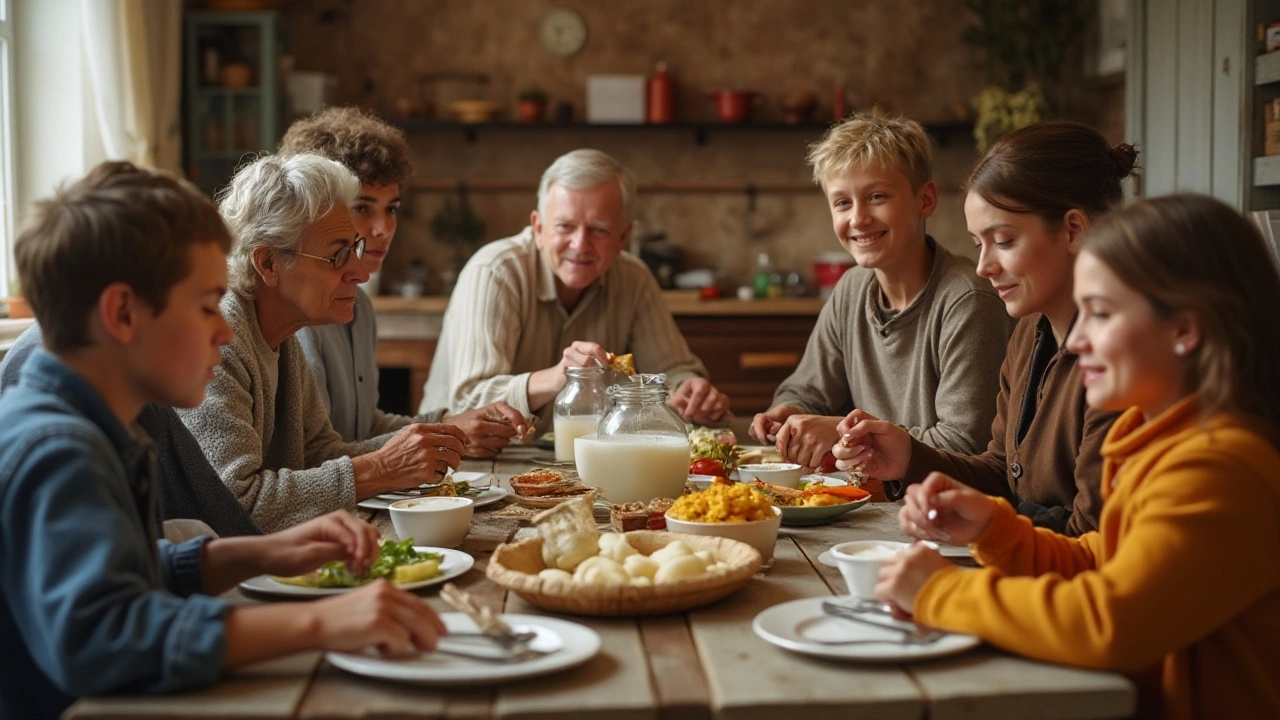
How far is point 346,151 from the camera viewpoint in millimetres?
2834

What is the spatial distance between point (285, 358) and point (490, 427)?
0.44 meters

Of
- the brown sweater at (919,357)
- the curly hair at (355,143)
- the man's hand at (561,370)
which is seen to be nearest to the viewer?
the brown sweater at (919,357)

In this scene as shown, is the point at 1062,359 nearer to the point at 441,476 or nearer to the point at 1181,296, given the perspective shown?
the point at 1181,296

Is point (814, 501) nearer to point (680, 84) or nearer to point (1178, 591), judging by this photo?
point (1178, 591)

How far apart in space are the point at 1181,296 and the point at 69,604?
1.12 m

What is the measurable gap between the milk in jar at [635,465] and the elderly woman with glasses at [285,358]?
0.24 meters

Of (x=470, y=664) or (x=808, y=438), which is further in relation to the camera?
(x=808, y=438)

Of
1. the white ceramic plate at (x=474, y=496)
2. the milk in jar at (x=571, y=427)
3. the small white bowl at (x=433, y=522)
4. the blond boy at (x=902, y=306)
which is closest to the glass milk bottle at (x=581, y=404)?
the milk in jar at (x=571, y=427)

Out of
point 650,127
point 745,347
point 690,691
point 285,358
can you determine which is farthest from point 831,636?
point 650,127

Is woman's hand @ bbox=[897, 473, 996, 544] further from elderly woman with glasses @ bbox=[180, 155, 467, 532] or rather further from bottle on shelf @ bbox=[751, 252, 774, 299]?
bottle on shelf @ bbox=[751, 252, 774, 299]

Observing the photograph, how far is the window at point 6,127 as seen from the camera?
4.01 m

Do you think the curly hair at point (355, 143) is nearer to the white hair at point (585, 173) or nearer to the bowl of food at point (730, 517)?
the white hair at point (585, 173)

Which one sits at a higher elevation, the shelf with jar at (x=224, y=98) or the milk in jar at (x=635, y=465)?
the shelf with jar at (x=224, y=98)

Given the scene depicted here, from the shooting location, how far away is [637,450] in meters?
1.95
